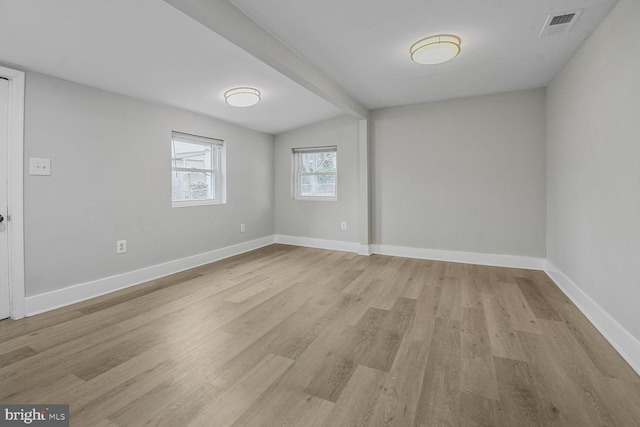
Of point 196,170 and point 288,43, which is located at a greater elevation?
point 288,43

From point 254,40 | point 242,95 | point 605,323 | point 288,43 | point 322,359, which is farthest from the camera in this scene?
point 242,95

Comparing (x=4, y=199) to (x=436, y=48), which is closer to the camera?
(x=4, y=199)

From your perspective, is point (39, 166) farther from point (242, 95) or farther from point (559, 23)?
point (559, 23)

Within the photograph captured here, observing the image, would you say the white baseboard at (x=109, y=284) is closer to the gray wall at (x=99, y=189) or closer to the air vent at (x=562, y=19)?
the gray wall at (x=99, y=189)

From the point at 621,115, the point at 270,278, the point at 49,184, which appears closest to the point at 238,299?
the point at 270,278

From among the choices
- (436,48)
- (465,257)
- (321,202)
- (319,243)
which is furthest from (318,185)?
(436,48)

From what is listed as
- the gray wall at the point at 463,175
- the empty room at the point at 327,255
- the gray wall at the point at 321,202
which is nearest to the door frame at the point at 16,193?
the empty room at the point at 327,255

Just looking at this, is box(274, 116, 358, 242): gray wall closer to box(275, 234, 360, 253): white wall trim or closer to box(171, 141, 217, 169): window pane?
box(275, 234, 360, 253): white wall trim

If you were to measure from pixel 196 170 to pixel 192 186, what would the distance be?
0.78ft

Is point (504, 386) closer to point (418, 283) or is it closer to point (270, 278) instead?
point (418, 283)

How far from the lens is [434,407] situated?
4.75 ft

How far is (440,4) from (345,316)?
2.46m

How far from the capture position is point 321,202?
5316 millimetres

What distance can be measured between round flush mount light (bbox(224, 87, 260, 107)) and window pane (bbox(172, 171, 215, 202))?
127 cm
